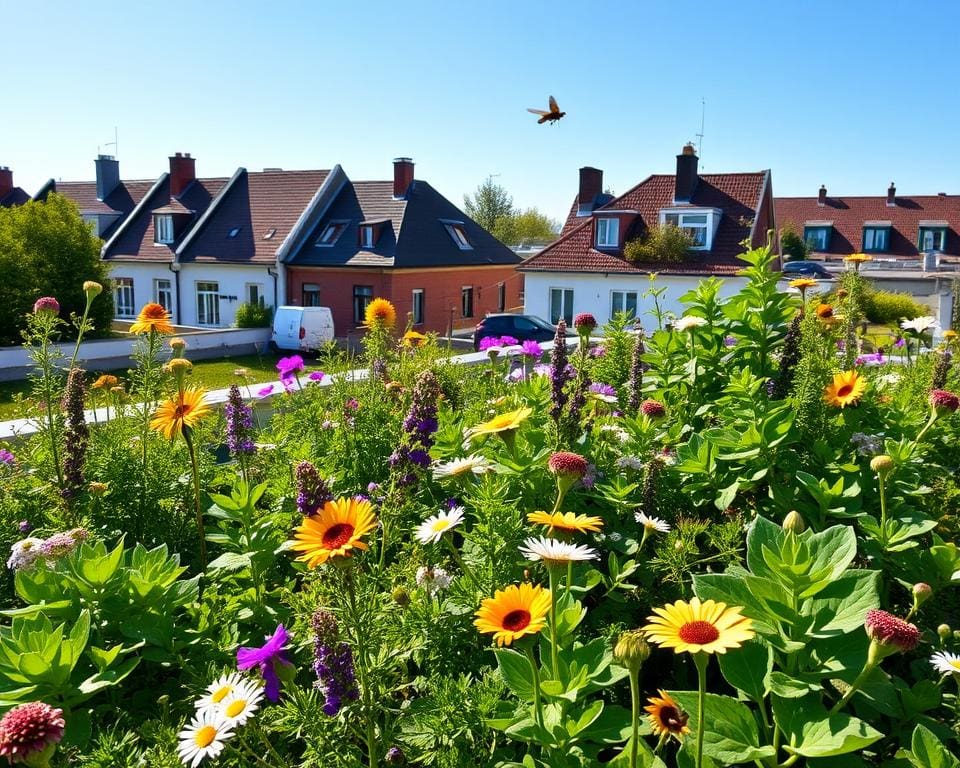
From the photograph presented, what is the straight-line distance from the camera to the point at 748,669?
1.52 meters

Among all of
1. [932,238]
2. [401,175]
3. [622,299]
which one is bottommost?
[622,299]

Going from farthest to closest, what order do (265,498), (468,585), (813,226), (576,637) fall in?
(813,226), (265,498), (468,585), (576,637)

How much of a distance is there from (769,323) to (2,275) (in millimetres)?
21737

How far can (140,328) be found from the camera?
279cm

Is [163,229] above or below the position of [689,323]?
above

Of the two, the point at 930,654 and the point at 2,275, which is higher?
the point at 2,275

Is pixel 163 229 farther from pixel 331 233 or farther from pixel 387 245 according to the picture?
pixel 387 245

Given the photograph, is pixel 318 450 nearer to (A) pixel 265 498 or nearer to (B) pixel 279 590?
(A) pixel 265 498

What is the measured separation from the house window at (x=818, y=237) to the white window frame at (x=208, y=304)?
110 ft

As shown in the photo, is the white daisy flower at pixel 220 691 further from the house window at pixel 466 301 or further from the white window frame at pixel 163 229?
the white window frame at pixel 163 229

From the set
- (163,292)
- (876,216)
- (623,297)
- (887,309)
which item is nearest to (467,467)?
(623,297)

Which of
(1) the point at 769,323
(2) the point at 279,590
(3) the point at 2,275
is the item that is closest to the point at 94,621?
(2) the point at 279,590

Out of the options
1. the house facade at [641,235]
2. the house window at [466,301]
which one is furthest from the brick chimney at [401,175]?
the house facade at [641,235]

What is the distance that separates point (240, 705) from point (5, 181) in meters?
39.4
